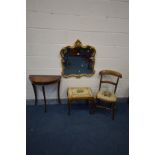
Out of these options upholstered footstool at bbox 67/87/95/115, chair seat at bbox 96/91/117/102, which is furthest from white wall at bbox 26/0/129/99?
chair seat at bbox 96/91/117/102

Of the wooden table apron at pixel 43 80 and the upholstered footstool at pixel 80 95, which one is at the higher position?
the wooden table apron at pixel 43 80

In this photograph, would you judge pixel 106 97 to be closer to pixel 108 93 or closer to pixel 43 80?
pixel 108 93

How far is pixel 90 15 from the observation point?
342cm

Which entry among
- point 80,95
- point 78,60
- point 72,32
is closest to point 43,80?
point 80,95

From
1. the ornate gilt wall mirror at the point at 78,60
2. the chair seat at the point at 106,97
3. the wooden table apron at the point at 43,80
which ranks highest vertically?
the ornate gilt wall mirror at the point at 78,60

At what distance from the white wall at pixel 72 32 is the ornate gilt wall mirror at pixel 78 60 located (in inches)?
3.6

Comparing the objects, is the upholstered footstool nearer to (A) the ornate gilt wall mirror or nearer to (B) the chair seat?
(B) the chair seat

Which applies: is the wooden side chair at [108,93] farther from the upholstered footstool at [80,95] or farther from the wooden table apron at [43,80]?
the wooden table apron at [43,80]

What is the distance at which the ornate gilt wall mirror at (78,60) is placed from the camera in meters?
3.47

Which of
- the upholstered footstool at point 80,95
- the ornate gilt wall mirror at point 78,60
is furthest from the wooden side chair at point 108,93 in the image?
the ornate gilt wall mirror at point 78,60

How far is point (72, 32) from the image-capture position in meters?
3.43

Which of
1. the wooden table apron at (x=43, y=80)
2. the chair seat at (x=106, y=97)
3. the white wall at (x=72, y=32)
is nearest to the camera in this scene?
the chair seat at (x=106, y=97)
